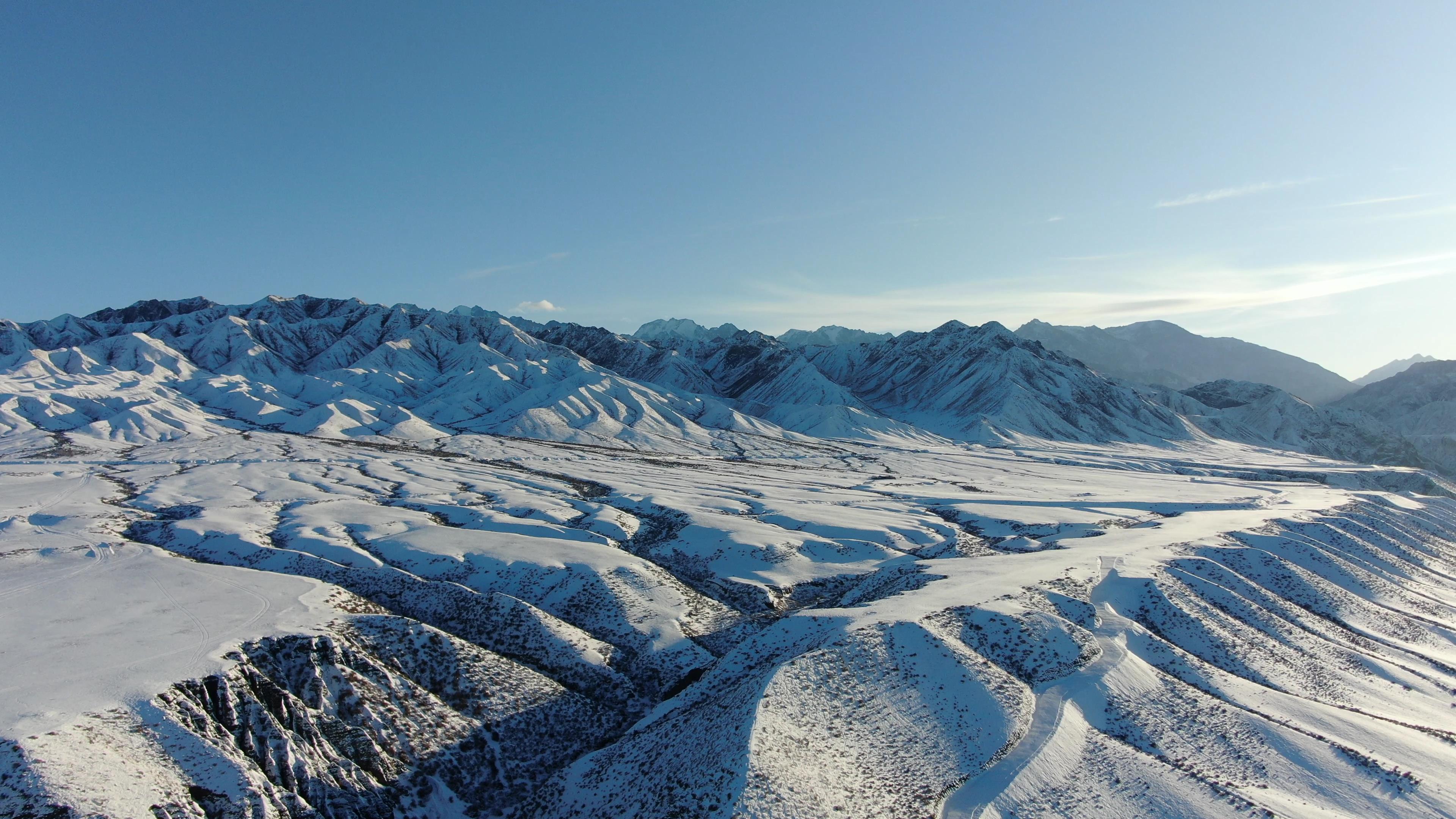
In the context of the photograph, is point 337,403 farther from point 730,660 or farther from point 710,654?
point 730,660

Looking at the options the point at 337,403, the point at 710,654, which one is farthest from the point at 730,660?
the point at 337,403

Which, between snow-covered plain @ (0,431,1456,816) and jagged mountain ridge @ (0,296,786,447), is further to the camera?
jagged mountain ridge @ (0,296,786,447)

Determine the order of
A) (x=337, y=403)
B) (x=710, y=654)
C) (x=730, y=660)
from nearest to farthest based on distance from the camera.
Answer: (x=730, y=660) → (x=710, y=654) → (x=337, y=403)

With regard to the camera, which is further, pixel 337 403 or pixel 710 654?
pixel 337 403

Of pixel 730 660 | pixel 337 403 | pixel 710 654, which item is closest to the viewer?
pixel 730 660

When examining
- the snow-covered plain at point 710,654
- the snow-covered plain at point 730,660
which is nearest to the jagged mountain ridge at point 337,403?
the snow-covered plain at point 710,654

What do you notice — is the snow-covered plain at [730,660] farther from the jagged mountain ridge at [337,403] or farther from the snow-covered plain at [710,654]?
the jagged mountain ridge at [337,403]

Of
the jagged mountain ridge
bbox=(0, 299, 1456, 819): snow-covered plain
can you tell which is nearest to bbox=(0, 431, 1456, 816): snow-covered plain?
bbox=(0, 299, 1456, 819): snow-covered plain

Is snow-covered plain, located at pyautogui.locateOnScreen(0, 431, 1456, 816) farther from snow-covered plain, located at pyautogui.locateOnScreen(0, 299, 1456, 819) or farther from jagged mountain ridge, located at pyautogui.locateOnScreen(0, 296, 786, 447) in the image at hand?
jagged mountain ridge, located at pyautogui.locateOnScreen(0, 296, 786, 447)

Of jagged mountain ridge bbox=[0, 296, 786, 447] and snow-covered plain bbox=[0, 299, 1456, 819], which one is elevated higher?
jagged mountain ridge bbox=[0, 296, 786, 447]

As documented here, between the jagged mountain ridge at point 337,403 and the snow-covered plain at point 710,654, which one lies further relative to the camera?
the jagged mountain ridge at point 337,403

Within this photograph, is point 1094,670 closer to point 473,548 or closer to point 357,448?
point 473,548

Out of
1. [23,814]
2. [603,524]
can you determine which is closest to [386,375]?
[603,524]
